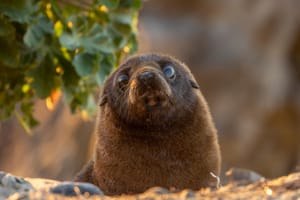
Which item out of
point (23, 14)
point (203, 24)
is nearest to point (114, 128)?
point (23, 14)

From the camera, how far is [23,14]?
6453mm

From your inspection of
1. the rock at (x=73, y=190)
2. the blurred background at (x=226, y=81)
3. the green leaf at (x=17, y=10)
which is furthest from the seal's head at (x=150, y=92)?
the blurred background at (x=226, y=81)

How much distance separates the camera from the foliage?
6516 mm

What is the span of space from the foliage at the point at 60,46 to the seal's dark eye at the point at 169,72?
0.85 metres

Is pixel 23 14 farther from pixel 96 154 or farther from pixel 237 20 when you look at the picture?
pixel 237 20

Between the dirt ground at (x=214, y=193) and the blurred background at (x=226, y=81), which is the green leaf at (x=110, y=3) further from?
the blurred background at (x=226, y=81)

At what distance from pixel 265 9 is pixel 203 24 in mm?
1009

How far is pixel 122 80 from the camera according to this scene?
5875 millimetres

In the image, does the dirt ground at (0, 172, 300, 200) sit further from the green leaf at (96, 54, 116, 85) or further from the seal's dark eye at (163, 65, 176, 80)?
the green leaf at (96, 54, 116, 85)

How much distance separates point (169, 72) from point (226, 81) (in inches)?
320

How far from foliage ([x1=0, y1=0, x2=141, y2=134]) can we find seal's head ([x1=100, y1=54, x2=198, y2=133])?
583 mm

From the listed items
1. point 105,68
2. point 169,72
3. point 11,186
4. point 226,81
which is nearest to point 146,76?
point 169,72

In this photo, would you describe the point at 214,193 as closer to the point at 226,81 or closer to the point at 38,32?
the point at 38,32

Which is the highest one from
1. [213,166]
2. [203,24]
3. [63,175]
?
[203,24]
